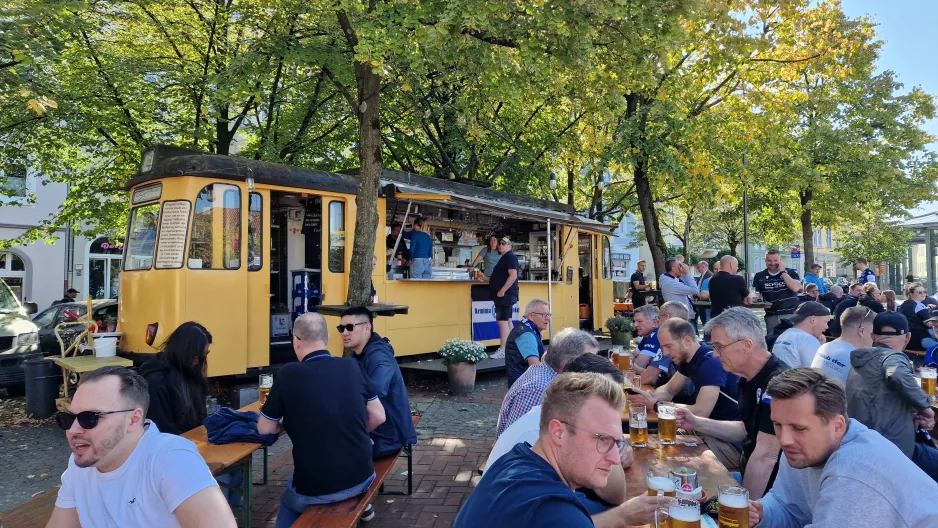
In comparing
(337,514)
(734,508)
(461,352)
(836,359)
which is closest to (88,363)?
(461,352)

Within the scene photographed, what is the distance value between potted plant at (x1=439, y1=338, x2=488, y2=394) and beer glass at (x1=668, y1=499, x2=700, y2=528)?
21.5ft

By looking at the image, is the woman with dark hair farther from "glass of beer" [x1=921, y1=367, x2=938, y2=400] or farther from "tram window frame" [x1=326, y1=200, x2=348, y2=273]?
"glass of beer" [x1=921, y1=367, x2=938, y2=400]

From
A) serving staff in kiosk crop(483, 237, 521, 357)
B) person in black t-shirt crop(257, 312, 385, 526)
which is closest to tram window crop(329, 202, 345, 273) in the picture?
serving staff in kiosk crop(483, 237, 521, 357)

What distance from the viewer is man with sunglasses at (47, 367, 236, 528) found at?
217cm

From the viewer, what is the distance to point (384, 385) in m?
4.49

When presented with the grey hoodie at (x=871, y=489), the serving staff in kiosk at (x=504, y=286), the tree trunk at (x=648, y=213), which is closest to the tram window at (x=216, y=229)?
the serving staff in kiosk at (x=504, y=286)

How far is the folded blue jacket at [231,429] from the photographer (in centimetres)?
405

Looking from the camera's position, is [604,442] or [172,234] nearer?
[604,442]

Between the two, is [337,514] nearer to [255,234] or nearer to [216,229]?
[216,229]

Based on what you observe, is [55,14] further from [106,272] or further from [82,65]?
[106,272]

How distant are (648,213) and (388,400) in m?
10.6

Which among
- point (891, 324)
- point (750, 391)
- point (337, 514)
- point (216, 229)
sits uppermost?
point (216, 229)

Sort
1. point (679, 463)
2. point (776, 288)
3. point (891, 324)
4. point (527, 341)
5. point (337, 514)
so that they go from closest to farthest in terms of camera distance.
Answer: point (679, 463), point (337, 514), point (891, 324), point (527, 341), point (776, 288)

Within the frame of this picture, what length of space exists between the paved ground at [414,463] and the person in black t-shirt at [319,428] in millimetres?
1170
